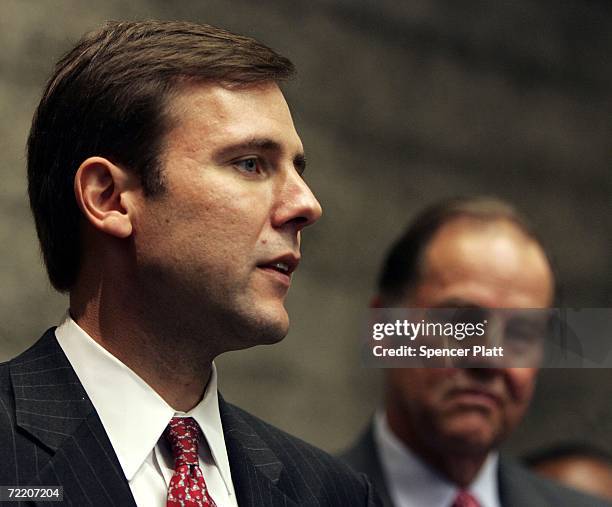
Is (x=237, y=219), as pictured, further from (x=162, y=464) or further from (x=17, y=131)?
(x=17, y=131)

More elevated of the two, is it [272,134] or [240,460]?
[272,134]

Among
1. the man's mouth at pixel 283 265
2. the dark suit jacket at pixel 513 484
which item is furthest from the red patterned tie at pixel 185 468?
the dark suit jacket at pixel 513 484

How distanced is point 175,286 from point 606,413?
2.83 metres

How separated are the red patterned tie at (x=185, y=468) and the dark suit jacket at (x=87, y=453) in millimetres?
108

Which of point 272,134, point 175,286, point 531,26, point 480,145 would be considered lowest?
point 175,286

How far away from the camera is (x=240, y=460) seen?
2537mm

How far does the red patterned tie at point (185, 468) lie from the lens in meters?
2.31

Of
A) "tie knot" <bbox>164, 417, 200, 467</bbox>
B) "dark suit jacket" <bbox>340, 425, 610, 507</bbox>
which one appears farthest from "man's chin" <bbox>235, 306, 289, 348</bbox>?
"dark suit jacket" <bbox>340, 425, 610, 507</bbox>

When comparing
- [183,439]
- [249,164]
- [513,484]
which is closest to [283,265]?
[249,164]

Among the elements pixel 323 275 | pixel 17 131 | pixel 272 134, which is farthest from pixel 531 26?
pixel 272 134

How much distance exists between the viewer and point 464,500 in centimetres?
366

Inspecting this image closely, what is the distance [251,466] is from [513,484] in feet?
5.02

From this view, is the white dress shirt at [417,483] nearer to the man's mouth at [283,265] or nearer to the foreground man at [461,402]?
the foreground man at [461,402]

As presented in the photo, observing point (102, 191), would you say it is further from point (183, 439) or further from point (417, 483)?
point (417, 483)
